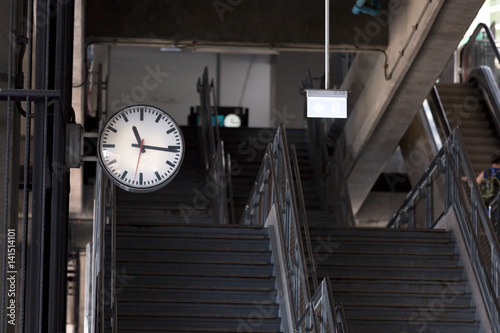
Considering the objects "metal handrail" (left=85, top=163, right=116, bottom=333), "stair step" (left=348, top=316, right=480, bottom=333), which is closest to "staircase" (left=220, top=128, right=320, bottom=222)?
"stair step" (left=348, top=316, right=480, bottom=333)

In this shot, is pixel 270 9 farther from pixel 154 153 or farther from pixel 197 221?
pixel 154 153

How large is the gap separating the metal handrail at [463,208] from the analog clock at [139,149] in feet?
12.2

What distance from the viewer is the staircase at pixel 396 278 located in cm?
883

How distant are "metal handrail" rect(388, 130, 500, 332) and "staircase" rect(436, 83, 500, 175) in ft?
8.36

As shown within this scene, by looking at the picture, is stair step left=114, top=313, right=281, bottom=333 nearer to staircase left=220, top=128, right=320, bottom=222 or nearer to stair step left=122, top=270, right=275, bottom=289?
stair step left=122, top=270, right=275, bottom=289

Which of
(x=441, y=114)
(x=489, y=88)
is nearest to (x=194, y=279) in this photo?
(x=441, y=114)

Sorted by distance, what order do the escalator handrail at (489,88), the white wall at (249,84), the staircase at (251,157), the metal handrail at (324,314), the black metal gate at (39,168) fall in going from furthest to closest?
the white wall at (249,84), the staircase at (251,157), the escalator handrail at (489,88), the metal handrail at (324,314), the black metal gate at (39,168)

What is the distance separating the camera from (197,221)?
13.5 metres

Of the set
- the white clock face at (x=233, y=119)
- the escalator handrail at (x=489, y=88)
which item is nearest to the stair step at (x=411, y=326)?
the escalator handrail at (x=489, y=88)

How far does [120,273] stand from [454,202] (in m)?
3.40

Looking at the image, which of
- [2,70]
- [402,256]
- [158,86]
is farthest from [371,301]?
[158,86]

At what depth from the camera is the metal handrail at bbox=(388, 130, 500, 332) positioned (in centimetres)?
888

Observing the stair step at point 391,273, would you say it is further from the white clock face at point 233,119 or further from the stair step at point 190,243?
the white clock face at point 233,119

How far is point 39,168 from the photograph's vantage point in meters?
5.63
